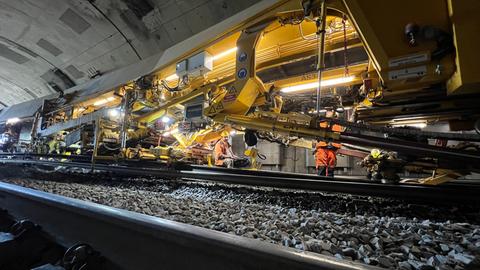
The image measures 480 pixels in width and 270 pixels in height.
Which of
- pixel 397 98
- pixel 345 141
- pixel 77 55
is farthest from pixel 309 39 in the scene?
pixel 77 55

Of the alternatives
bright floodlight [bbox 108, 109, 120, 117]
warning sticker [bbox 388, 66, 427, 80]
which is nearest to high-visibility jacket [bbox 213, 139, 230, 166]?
bright floodlight [bbox 108, 109, 120, 117]

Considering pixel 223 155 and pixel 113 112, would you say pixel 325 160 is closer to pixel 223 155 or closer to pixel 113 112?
pixel 223 155

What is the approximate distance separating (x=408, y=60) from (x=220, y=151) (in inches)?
287

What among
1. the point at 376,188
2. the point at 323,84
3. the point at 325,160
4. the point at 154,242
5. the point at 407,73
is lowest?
the point at 154,242

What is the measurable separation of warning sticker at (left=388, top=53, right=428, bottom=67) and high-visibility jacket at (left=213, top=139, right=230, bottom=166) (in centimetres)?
693

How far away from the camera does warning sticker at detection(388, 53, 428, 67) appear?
1906mm

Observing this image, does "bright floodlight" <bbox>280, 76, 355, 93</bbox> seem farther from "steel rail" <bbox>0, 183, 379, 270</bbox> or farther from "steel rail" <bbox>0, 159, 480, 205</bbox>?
"steel rail" <bbox>0, 183, 379, 270</bbox>

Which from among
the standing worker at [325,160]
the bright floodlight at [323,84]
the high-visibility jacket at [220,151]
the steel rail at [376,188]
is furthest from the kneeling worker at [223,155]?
the steel rail at [376,188]

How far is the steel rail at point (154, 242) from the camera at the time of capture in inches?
35.0

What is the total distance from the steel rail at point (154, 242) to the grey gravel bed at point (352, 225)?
0.98 ft

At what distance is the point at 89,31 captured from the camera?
31.7 ft

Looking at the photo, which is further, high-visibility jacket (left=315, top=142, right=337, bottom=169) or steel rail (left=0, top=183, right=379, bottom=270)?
high-visibility jacket (left=315, top=142, right=337, bottom=169)

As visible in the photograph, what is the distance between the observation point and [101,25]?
9.21 metres

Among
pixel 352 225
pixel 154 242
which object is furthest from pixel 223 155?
pixel 154 242
